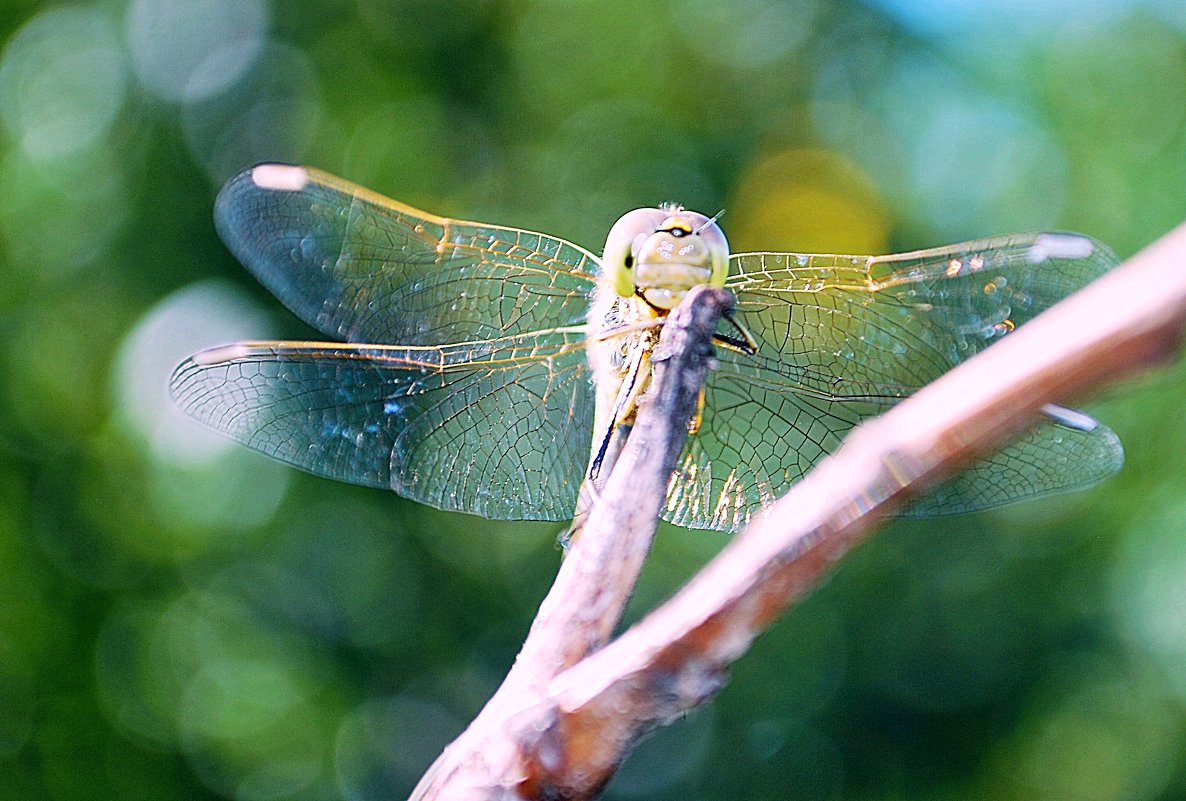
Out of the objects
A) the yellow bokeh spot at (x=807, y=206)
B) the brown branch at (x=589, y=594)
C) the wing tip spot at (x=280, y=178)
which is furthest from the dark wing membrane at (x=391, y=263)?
the yellow bokeh spot at (x=807, y=206)

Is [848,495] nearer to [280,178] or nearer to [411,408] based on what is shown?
[411,408]

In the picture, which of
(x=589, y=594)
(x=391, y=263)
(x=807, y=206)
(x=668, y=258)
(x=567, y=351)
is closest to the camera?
(x=589, y=594)

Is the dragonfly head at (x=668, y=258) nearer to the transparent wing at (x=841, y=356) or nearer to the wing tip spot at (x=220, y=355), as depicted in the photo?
the transparent wing at (x=841, y=356)

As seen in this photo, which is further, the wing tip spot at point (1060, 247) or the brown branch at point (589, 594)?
the wing tip spot at point (1060, 247)

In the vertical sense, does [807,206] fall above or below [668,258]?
above

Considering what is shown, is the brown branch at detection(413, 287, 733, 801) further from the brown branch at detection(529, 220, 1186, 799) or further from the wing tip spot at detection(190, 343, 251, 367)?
the wing tip spot at detection(190, 343, 251, 367)

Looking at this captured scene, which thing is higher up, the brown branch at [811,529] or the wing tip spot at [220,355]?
the brown branch at [811,529]

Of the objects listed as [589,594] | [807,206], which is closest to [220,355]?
[589,594]
